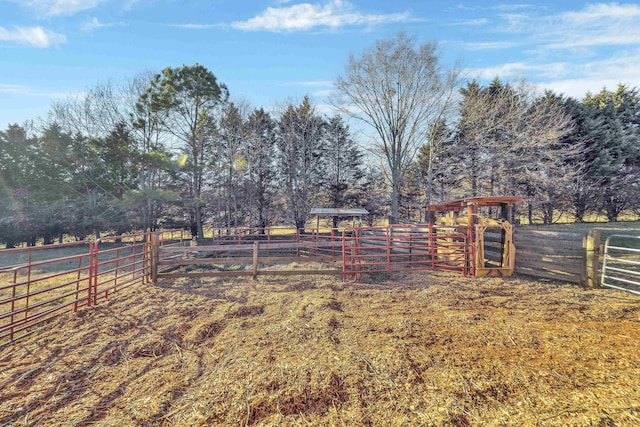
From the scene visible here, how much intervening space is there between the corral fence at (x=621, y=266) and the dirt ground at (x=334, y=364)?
55 centimetres

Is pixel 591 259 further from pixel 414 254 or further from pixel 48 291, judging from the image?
pixel 48 291

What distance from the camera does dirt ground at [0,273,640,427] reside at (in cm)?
235

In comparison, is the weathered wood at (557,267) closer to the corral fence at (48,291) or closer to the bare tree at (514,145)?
the corral fence at (48,291)

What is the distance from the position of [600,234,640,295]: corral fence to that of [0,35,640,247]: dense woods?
8.47m

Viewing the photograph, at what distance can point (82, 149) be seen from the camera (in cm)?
1948

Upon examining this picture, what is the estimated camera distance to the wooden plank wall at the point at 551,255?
6.44 meters

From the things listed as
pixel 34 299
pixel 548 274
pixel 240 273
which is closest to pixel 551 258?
pixel 548 274

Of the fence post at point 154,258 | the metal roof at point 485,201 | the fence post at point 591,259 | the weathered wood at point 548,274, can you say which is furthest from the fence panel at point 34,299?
the fence post at point 591,259

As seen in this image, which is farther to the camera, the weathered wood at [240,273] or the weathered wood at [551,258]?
the weathered wood at [240,273]

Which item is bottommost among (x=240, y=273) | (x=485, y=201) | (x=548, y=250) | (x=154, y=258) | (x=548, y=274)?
(x=240, y=273)

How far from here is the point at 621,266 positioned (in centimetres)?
805

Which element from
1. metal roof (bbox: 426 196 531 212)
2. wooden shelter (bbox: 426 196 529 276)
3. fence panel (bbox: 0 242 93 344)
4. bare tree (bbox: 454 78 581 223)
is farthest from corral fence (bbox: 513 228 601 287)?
bare tree (bbox: 454 78 581 223)

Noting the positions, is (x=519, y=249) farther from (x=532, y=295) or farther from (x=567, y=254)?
(x=532, y=295)

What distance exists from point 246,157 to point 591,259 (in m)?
21.6
